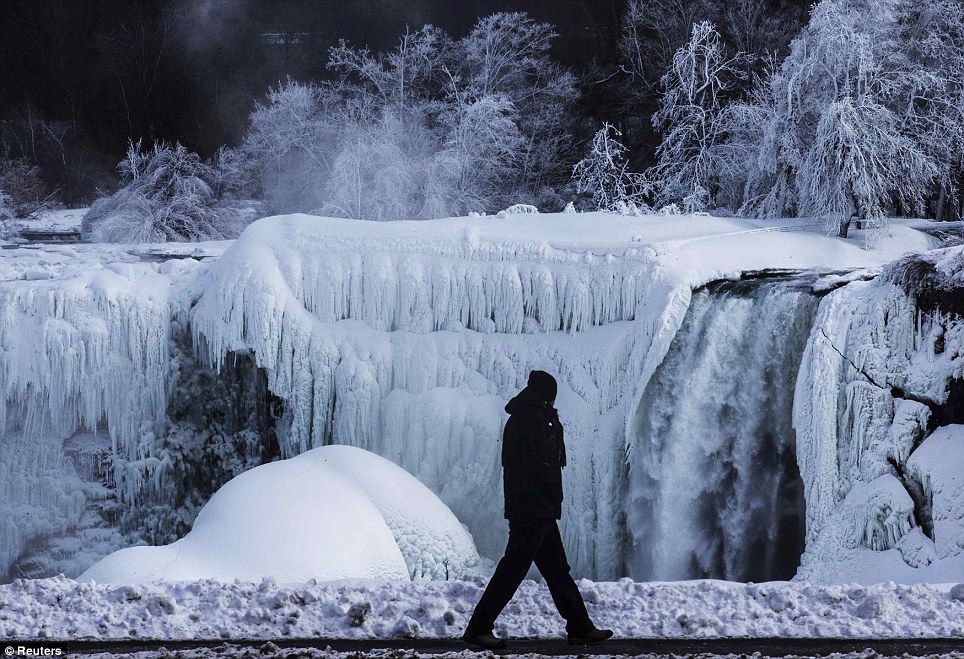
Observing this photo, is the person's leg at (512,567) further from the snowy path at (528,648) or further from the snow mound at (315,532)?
the snow mound at (315,532)

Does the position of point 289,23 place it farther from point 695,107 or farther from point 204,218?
point 695,107

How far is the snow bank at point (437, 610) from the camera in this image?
557 cm

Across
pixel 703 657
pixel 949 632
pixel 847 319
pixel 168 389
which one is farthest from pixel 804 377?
pixel 168 389

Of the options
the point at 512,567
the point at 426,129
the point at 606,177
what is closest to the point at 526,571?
the point at 512,567

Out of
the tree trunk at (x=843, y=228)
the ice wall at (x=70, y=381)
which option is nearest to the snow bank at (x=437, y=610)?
the ice wall at (x=70, y=381)

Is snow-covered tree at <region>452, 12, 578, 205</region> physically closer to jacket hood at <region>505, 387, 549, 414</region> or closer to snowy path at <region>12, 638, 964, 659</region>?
jacket hood at <region>505, 387, 549, 414</region>

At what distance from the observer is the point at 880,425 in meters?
10.5

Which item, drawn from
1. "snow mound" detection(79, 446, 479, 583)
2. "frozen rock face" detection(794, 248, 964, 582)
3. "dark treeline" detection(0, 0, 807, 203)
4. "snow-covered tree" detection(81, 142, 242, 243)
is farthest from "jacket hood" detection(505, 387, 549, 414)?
"dark treeline" detection(0, 0, 807, 203)

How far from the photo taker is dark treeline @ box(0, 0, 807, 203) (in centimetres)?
3091

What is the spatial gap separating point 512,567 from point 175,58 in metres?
30.8

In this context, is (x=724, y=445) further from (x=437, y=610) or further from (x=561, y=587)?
(x=561, y=587)

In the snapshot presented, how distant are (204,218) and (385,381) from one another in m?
16.6

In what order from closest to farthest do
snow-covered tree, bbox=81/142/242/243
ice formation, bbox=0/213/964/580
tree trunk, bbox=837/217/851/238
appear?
1. ice formation, bbox=0/213/964/580
2. tree trunk, bbox=837/217/851/238
3. snow-covered tree, bbox=81/142/242/243

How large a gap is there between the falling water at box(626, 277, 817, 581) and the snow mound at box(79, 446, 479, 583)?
2.26m
